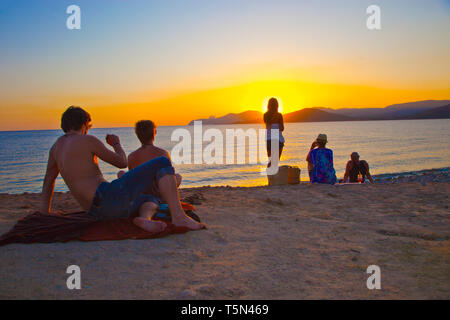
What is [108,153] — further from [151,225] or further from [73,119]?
[151,225]

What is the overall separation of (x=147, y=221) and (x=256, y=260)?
126 centimetres

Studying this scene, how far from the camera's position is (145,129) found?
445 cm

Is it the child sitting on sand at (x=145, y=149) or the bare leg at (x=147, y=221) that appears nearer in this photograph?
the bare leg at (x=147, y=221)

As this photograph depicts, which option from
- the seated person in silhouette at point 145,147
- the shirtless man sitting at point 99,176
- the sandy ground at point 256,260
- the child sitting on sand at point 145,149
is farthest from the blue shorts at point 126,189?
the seated person in silhouette at point 145,147


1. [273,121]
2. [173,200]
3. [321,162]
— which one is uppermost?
[273,121]

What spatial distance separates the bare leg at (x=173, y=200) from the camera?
12.1 ft

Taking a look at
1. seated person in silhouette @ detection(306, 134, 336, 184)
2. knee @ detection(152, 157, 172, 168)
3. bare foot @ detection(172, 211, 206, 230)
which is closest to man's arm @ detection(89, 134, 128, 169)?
knee @ detection(152, 157, 172, 168)

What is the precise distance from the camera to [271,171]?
8375 mm

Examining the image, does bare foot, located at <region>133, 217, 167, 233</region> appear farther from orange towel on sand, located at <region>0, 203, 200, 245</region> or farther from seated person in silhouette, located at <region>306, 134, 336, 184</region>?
seated person in silhouette, located at <region>306, 134, 336, 184</region>

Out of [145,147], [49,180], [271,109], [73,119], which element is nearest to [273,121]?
Result: [271,109]

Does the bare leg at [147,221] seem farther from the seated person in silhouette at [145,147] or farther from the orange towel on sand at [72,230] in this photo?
the seated person in silhouette at [145,147]

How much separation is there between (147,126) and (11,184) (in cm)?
1533

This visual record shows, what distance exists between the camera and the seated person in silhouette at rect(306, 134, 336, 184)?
782cm
